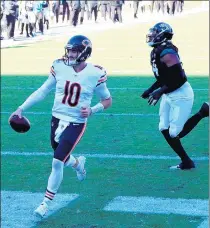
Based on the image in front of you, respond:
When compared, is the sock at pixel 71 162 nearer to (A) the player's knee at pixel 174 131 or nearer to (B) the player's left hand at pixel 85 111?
(B) the player's left hand at pixel 85 111

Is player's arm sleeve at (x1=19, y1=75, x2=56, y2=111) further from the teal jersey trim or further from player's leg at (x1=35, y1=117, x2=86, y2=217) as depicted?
the teal jersey trim

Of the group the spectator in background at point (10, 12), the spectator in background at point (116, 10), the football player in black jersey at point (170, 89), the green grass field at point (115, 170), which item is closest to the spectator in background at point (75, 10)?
the spectator in background at point (116, 10)

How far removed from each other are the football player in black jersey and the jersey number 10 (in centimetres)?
129

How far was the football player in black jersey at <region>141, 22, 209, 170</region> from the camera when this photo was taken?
9.12 meters

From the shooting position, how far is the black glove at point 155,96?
350 inches

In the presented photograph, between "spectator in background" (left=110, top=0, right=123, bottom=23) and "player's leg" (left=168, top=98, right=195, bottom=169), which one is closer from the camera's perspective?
"player's leg" (left=168, top=98, right=195, bottom=169)

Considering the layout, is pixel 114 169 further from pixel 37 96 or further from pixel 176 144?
pixel 37 96

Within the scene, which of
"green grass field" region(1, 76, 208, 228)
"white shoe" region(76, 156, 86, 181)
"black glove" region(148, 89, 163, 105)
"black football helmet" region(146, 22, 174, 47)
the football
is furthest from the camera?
"black football helmet" region(146, 22, 174, 47)

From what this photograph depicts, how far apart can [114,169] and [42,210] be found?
2325mm

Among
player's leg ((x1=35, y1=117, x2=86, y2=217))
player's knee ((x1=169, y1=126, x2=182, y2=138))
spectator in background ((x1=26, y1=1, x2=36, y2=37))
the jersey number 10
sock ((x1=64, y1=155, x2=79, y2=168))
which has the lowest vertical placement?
spectator in background ((x1=26, y1=1, x2=36, y2=37))

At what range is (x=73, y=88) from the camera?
312 inches

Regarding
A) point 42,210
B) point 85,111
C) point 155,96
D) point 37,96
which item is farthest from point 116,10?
point 42,210

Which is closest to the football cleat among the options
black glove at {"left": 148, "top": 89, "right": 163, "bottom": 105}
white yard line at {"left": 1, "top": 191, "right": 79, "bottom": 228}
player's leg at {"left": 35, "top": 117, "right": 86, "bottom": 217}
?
black glove at {"left": 148, "top": 89, "right": 163, "bottom": 105}

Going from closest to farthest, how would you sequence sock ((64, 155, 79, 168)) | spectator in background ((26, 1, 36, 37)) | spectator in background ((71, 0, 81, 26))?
sock ((64, 155, 79, 168)) → spectator in background ((26, 1, 36, 37)) → spectator in background ((71, 0, 81, 26))
